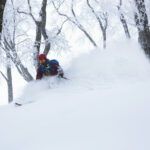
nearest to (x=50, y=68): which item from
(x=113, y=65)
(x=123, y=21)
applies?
(x=113, y=65)

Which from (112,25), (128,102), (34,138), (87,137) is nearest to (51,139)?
(34,138)

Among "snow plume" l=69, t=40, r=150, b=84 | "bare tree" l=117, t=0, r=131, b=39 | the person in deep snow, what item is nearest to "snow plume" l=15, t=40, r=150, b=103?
"snow plume" l=69, t=40, r=150, b=84

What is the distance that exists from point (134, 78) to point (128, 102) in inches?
86.4

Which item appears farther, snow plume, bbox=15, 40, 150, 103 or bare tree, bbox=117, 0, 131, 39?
bare tree, bbox=117, 0, 131, 39

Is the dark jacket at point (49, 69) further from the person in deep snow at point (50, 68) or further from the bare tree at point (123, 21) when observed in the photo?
the bare tree at point (123, 21)

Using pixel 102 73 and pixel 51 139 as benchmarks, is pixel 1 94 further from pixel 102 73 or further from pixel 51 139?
pixel 51 139

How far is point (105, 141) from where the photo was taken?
2100mm

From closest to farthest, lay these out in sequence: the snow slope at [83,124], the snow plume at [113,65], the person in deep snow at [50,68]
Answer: the snow slope at [83,124], the snow plume at [113,65], the person in deep snow at [50,68]

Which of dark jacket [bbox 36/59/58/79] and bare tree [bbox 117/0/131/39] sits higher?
bare tree [bbox 117/0/131/39]

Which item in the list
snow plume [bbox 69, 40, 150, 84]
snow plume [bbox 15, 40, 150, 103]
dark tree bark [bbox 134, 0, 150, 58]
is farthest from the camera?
dark tree bark [bbox 134, 0, 150, 58]

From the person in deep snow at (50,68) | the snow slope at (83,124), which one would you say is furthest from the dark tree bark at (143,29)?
the person in deep snow at (50,68)

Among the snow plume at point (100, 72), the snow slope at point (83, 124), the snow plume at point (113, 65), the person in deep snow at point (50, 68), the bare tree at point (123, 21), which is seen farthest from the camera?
the bare tree at point (123, 21)

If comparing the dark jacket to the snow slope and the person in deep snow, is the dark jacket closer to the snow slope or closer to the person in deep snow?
the person in deep snow

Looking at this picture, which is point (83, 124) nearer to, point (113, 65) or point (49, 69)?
point (49, 69)
